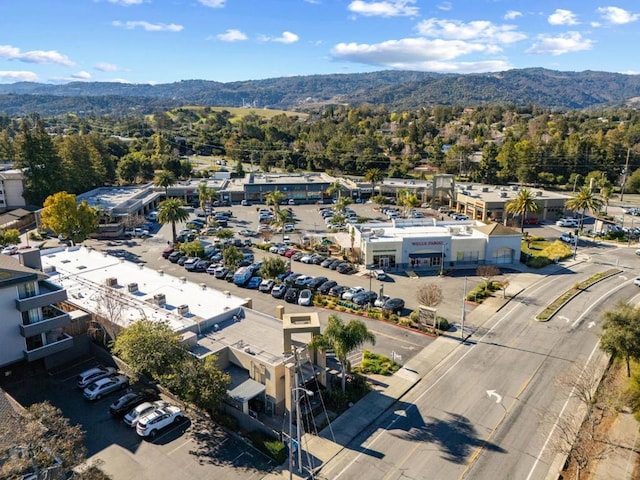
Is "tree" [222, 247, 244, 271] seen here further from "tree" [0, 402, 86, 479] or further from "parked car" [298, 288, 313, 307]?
"tree" [0, 402, 86, 479]

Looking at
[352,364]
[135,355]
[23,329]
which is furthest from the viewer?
[352,364]

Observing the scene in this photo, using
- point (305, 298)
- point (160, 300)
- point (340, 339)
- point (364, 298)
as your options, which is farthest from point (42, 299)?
point (364, 298)

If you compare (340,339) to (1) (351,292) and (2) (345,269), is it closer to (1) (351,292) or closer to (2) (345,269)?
(1) (351,292)

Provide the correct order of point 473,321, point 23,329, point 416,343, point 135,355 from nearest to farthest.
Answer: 1. point 135,355
2. point 23,329
3. point 416,343
4. point 473,321

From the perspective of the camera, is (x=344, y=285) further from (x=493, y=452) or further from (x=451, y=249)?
(x=493, y=452)

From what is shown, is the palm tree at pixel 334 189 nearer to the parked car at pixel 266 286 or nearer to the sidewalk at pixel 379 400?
the parked car at pixel 266 286

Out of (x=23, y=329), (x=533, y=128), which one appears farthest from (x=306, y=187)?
(x=533, y=128)

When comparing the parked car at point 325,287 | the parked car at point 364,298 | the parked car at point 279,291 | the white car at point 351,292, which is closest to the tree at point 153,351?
the parked car at point 279,291
